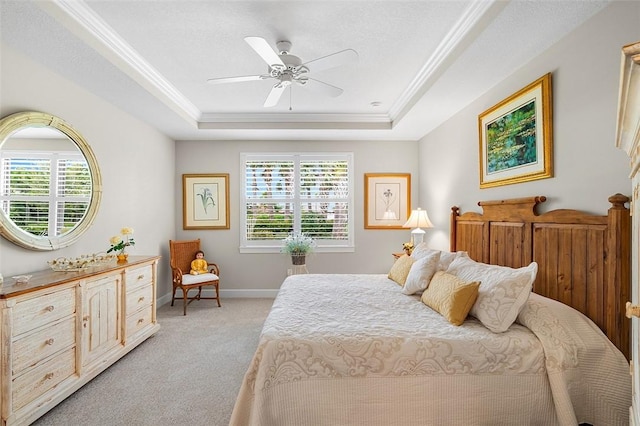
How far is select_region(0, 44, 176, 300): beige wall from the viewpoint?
2.56 metres

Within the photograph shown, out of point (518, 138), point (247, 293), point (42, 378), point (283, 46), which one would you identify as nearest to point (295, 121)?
point (283, 46)

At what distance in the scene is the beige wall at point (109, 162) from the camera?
2559 millimetres

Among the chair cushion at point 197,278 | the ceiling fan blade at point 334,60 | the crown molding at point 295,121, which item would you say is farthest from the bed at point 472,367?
the crown molding at point 295,121

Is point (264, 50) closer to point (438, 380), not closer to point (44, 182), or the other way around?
point (44, 182)

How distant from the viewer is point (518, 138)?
2.84 meters

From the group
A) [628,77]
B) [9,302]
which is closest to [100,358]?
[9,302]

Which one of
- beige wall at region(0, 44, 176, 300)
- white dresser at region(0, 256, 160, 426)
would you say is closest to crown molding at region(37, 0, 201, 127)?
beige wall at region(0, 44, 176, 300)

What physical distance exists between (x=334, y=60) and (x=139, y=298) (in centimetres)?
295

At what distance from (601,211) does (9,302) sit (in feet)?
11.8

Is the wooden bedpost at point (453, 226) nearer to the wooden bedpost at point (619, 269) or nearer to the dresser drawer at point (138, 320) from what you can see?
the wooden bedpost at point (619, 269)

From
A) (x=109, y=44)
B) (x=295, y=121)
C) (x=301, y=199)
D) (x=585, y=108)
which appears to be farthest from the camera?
(x=301, y=199)

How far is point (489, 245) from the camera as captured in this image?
3.20m

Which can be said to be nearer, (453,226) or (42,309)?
(42,309)

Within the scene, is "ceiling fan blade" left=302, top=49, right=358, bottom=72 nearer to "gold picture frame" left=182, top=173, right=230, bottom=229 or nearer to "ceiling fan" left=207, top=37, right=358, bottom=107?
"ceiling fan" left=207, top=37, right=358, bottom=107
